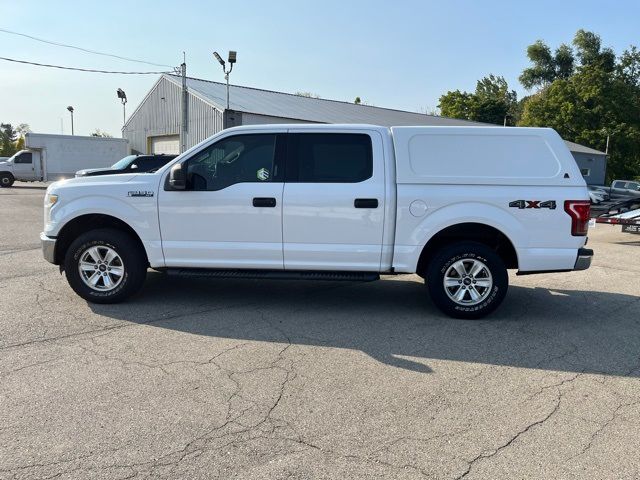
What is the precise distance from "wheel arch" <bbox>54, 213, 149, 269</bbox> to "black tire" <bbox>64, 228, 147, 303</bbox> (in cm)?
8

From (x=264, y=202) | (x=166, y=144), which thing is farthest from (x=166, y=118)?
(x=264, y=202)

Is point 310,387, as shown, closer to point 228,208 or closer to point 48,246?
point 228,208

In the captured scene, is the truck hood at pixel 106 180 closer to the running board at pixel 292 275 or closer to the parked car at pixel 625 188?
the running board at pixel 292 275

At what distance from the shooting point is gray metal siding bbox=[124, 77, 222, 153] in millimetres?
25438

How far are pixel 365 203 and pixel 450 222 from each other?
0.93 meters

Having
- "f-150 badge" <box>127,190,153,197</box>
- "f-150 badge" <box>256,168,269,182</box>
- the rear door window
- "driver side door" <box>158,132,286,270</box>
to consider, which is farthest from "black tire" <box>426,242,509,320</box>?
"f-150 badge" <box>127,190,153,197</box>

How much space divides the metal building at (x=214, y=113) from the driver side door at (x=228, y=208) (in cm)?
1882

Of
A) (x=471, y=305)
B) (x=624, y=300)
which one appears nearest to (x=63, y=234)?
(x=471, y=305)

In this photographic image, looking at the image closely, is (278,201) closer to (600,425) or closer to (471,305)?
(471,305)

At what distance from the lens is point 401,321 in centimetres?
549

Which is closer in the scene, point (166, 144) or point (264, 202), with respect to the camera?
point (264, 202)

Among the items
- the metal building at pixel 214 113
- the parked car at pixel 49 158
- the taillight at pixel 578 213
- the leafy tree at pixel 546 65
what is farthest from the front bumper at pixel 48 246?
the leafy tree at pixel 546 65

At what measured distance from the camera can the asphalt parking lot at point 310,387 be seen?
289cm

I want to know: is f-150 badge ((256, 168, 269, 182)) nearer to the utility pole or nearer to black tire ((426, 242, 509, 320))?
black tire ((426, 242, 509, 320))
